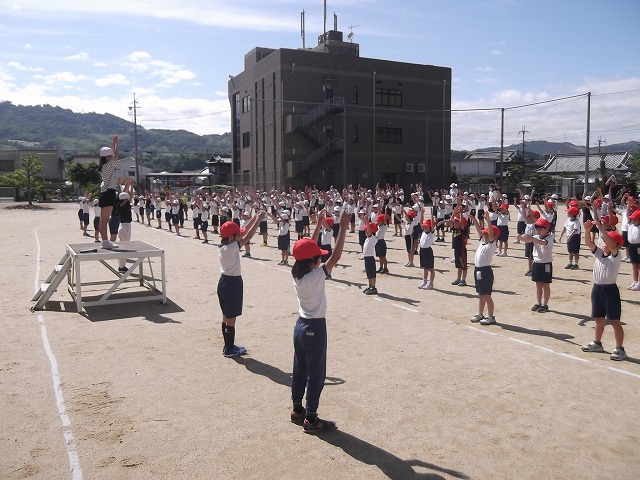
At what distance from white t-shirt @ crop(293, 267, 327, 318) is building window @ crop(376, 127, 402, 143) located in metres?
46.4

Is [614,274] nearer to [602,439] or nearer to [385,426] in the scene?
[602,439]

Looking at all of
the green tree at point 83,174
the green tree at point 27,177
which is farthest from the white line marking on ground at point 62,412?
the green tree at point 83,174

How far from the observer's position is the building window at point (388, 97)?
50.6 meters

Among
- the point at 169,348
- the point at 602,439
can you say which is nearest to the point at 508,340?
the point at 602,439

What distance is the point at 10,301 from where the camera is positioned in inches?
448

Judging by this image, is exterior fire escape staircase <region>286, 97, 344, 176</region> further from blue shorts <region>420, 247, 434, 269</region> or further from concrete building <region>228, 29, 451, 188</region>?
blue shorts <region>420, 247, 434, 269</region>

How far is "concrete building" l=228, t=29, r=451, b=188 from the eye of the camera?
4641cm

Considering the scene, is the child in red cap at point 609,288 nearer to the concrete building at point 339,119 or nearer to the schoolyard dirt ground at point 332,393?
the schoolyard dirt ground at point 332,393

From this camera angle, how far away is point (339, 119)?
48.2 metres

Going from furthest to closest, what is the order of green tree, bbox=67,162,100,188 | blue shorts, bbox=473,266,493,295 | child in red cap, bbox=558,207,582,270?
green tree, bbox=67,162,100,188 → child in red cap, bbox=558,207,582,270 → blue shorts, bbox=473,266,493,295

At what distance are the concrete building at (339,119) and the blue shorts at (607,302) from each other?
3903cm

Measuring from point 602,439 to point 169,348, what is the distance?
5924 millimetres

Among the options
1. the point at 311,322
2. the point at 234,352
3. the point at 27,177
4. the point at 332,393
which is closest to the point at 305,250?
the point at 311,322

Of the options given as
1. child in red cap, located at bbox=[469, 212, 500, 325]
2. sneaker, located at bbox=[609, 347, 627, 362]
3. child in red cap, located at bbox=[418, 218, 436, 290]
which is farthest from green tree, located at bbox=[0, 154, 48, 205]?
sneaker, located at bbox=[609, 347, 627, 362]
